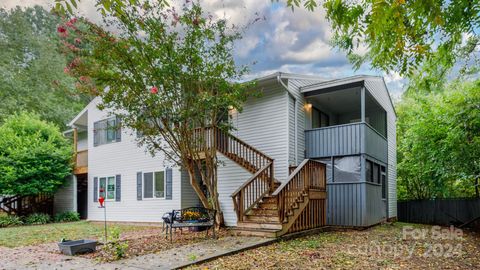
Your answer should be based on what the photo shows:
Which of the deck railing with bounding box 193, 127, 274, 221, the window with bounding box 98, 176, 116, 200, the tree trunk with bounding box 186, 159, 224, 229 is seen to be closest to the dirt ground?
the deck railing with bounding box 193, 127, 274, 221

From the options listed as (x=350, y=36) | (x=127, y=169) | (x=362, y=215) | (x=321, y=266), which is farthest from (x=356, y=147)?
(x=127, y=169)

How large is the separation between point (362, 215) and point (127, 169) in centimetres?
968

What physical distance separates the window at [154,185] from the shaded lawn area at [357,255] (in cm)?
667

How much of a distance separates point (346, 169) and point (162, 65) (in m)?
6.67

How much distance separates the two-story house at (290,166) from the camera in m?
10.1

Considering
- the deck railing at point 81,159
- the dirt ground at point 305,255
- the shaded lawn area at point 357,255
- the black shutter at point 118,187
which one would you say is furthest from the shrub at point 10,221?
the shaded lawn area at point 357,255

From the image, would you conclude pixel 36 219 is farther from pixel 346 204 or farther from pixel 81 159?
pixel 346 204

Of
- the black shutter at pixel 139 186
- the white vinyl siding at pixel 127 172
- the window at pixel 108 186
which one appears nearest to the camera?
the white vinyl siding at pixel 127 172

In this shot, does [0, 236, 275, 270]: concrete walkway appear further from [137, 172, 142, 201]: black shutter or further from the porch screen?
[137, 172, 142, 201]: black shutter

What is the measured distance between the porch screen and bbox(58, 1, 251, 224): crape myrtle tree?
4.06m

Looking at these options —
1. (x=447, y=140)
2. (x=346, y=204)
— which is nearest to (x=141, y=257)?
(x=346, y=204)

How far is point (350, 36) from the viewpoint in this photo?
16.6 ft

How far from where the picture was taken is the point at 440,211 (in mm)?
16062

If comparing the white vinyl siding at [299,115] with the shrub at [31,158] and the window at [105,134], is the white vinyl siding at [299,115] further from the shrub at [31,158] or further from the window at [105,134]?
the shrub at [31,158]
